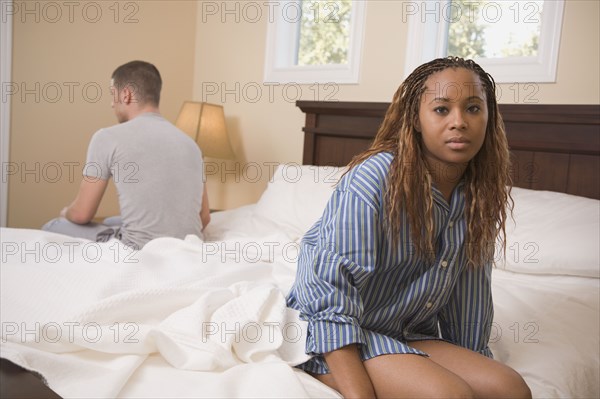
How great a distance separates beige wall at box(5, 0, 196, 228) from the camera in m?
3.40

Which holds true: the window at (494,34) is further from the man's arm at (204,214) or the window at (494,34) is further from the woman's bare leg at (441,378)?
the woman's bare leg at (441,378)

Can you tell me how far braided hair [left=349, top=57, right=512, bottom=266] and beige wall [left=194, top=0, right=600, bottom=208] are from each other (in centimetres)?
133

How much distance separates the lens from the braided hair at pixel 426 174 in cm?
120

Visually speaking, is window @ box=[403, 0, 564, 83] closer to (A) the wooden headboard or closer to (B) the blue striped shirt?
(A) the wooden headboard

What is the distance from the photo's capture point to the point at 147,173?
2.36 m

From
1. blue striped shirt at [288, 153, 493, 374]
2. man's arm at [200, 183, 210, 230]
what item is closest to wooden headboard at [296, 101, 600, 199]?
man's arm at [200, 183, 210, 230]

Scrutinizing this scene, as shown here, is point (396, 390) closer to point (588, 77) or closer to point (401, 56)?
point (588, 77)

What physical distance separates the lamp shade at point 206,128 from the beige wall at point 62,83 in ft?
1.67

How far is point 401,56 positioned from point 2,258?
206 cm

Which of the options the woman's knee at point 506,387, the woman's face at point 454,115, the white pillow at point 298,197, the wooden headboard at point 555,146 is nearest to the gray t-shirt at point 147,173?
the white pillow at point 298,197

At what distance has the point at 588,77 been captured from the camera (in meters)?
2.42

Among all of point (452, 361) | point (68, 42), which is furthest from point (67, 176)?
point (452, 361)

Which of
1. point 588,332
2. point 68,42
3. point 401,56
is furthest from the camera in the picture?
point 68,42

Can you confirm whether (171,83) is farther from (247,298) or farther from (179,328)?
(179,328)
